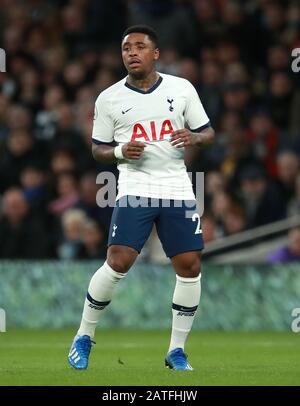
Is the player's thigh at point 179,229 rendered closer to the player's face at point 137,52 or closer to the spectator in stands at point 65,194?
the player's face at point 137,52

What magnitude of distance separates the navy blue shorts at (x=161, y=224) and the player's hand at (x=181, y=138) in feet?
1.31

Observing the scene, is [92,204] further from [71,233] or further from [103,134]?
[103,134]

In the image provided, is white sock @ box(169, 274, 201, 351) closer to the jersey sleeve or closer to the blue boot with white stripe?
the blue boot with white stripe

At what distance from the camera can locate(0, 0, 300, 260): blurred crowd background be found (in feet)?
47.6

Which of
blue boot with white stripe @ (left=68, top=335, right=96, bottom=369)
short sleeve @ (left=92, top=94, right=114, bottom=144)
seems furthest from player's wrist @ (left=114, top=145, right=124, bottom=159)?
blue boot with white stripe @ (left=68, top=335, right=96, bottom=369)

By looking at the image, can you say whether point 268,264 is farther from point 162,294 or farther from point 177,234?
point 177,234

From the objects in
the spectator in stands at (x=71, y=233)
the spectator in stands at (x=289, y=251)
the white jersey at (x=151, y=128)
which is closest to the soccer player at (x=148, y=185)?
the white jersey at (x=151, y=128)

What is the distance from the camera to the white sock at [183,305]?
9062mm

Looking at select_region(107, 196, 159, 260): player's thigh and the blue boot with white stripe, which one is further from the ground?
select_region(107, 196, 159, 260): player's thigh
